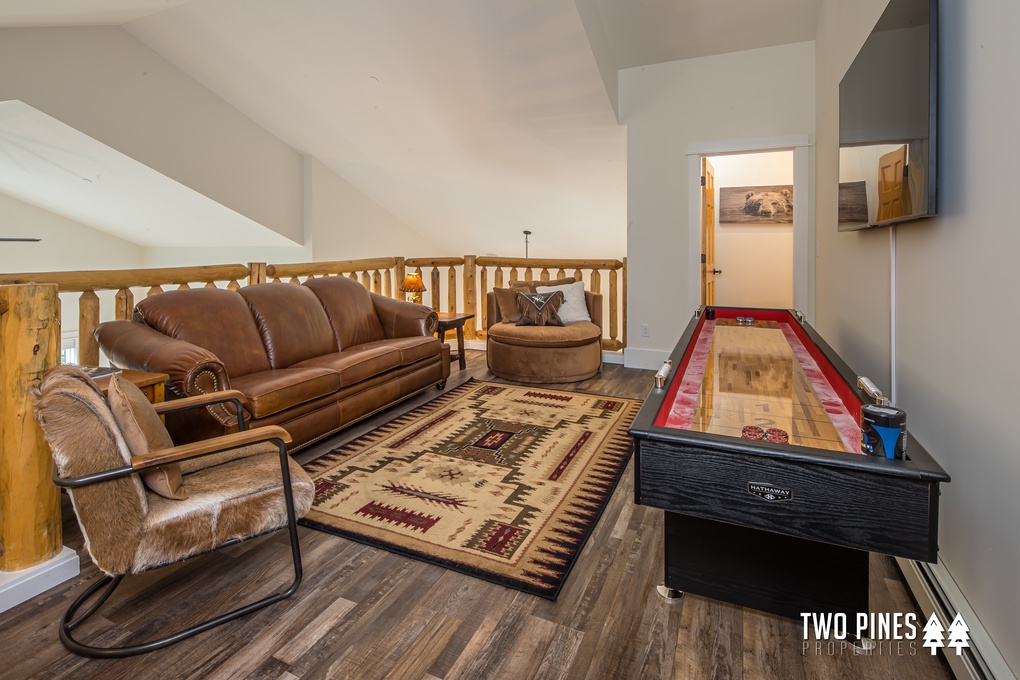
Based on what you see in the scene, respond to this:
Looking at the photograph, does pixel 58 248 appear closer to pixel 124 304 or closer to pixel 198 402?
pixel 124 304

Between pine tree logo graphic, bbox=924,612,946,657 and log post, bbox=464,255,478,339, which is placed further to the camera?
log post, bbox=464,255,478,339

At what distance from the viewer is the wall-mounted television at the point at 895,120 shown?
68.2 inches

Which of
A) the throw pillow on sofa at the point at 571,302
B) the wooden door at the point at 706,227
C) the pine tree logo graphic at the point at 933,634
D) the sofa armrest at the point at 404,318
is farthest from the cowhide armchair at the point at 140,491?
the wooden door at the point at 706,227

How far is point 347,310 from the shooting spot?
4.43 metres

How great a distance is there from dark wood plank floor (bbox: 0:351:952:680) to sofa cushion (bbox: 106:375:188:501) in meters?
0.44

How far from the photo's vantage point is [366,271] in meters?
5.78

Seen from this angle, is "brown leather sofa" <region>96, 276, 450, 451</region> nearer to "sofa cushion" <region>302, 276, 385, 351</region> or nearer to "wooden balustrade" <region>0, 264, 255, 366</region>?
"sofa cushion" <region>302, 276, 385, 351</region>

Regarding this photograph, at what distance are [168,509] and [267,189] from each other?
5.34 meters

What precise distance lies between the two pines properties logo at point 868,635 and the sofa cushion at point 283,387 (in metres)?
2.57

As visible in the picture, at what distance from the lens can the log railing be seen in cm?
309

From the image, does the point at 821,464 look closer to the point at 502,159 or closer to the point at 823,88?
the point at 823,88

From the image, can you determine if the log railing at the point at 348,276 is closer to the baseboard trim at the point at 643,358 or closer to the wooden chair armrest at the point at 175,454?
the baseboard trim at the point at 643,358

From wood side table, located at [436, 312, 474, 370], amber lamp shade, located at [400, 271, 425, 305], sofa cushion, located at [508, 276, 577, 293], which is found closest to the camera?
wood side table, located at [436, 312, 474, 370]

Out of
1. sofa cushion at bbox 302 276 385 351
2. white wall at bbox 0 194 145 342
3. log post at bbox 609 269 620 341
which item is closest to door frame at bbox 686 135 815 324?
log post at bbox 609 269 620 341
